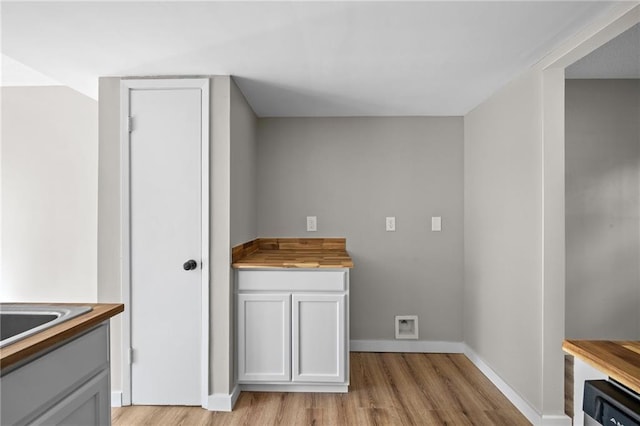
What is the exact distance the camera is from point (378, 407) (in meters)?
2.53

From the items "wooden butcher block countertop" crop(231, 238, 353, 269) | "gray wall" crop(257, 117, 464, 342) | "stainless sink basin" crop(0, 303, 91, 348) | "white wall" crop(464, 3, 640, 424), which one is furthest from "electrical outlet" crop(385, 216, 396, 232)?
"stainless sink basin" crop(0, 303, 91, 348)

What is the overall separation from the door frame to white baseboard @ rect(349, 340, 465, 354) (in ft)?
5.07

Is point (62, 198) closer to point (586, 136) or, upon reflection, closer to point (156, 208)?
point (156, 208)

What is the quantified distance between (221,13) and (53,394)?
160cm

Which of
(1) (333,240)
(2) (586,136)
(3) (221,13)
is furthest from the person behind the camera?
(1) (333,240)

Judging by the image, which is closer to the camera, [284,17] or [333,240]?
[284,17]

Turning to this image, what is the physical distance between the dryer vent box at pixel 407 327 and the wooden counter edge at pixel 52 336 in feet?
8.61

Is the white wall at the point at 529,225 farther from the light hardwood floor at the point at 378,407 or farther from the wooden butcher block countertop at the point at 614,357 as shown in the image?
the wooden butcher block countertop at the point at 614,357

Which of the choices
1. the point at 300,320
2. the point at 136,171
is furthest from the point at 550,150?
the point at 136,171

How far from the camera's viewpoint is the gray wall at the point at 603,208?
3088mm

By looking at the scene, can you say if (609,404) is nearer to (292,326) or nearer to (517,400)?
(517,400)

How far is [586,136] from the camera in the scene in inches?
123

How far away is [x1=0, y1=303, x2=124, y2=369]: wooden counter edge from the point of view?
0.98m

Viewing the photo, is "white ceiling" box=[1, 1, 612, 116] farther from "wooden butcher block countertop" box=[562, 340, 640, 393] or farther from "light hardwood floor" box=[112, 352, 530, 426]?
"light hardwood floor" box=[112, 352, 530, 426]
